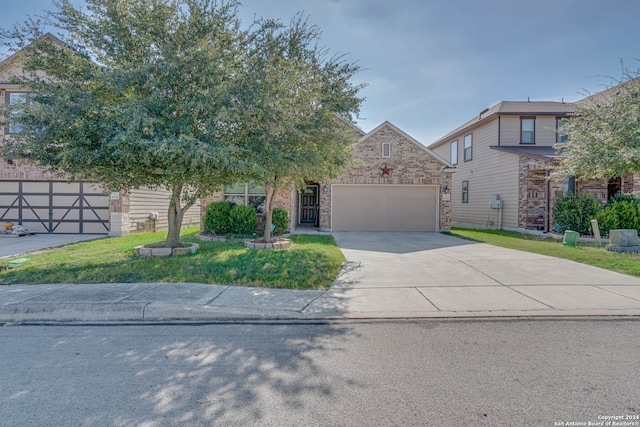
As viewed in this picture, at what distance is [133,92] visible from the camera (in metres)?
6.71

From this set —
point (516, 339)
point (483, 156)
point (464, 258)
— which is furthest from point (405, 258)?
point (483, 156)

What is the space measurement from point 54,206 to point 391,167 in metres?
14.6

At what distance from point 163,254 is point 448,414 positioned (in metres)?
7.72

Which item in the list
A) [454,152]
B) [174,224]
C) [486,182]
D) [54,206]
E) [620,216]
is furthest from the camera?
[454,152]

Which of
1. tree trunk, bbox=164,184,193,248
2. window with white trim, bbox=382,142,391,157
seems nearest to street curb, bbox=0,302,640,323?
tree trunk, bbox=164,184,193,248

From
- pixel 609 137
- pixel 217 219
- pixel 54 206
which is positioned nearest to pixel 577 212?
pixel 609 137

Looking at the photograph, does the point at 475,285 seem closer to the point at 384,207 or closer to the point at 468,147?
the point at 384,207

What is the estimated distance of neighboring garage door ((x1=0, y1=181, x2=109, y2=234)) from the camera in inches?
547

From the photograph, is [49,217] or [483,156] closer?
[49,217]

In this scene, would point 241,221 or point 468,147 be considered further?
point 468,147

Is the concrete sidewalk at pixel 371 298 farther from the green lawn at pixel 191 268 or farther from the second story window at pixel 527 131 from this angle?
the second story window at pixel 527 131

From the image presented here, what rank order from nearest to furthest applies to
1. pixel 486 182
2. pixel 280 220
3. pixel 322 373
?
pixel 322 373 < pixel 280 220 < pixel 486 182

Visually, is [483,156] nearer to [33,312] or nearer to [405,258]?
[405,258]

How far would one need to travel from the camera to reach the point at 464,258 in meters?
8.91
